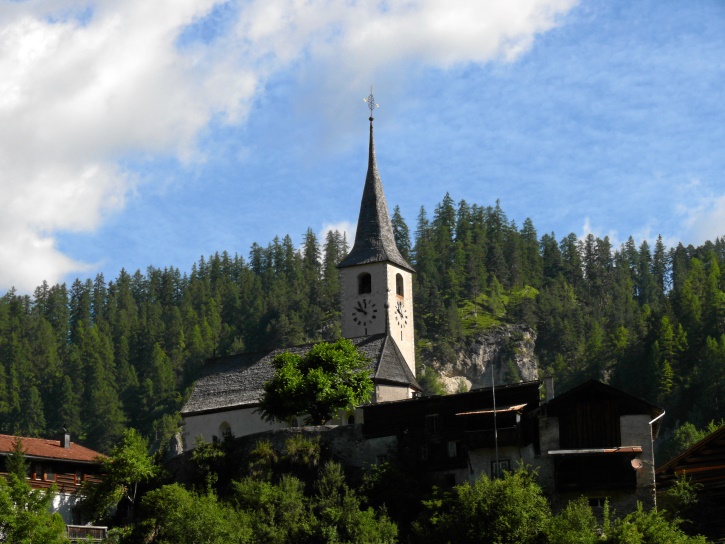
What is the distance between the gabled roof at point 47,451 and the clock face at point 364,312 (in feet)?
62.3

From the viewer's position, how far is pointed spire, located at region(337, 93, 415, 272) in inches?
3159

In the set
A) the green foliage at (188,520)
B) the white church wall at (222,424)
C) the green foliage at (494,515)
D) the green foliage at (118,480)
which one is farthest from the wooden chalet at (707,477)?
the green foliage at (118,480)

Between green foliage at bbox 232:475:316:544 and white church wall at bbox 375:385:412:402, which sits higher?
white church wall at bbox 375:385:412:402

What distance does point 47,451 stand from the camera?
63.3 metres

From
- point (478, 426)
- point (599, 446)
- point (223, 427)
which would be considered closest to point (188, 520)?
point (478, 426)

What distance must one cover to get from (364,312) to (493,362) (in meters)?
99.5

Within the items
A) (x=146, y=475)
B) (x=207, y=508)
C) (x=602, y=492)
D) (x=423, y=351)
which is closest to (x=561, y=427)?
(x=602, y=492)

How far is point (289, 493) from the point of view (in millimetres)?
56156

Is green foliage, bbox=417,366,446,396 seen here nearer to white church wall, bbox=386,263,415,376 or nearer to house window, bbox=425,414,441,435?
white church wall, bbox=386,263,415,376

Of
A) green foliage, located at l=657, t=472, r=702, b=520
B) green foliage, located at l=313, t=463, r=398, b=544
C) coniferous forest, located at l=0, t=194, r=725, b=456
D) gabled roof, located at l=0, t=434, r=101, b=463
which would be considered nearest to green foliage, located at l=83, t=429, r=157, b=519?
gabled roof, located at l=0, t=434, r=101, b=463

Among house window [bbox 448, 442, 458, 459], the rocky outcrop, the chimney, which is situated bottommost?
house window [bbox 448, 442, 458, 459]

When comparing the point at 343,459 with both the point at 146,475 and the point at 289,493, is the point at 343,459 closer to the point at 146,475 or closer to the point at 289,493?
the point at 289,493

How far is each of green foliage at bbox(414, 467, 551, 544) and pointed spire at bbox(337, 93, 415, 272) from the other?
95.0 feet

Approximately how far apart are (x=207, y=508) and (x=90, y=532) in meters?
6.14
